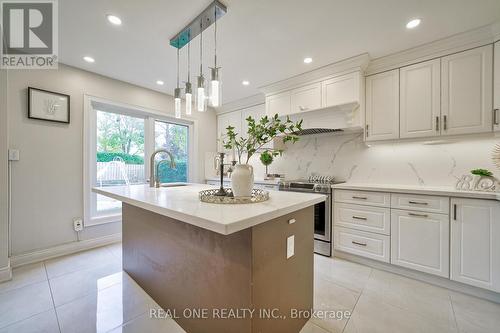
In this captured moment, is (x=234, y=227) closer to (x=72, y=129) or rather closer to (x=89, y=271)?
(x=89, y=271)

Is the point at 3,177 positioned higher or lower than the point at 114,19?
lower

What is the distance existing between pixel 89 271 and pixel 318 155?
10.9 feet

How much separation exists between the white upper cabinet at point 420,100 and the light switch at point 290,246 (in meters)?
2.02

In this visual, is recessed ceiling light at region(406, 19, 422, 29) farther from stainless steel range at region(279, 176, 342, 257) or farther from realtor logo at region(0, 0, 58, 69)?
realtor logo at region(0, 0, 58, 69)

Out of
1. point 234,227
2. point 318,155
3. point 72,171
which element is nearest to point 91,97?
point 72,171

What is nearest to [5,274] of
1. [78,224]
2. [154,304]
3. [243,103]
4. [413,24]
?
[78,224]

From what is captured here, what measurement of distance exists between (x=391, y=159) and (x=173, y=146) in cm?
356

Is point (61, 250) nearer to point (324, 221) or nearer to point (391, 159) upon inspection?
point (324, 221)

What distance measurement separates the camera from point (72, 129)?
270 centimetres

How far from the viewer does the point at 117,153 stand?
320 centimetres

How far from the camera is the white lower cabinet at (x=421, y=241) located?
195 cm

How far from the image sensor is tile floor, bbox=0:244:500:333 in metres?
1.46

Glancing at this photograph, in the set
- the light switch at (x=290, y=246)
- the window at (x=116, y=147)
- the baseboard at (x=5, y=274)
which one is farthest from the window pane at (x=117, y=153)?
the light switch at (x=290, y=246)

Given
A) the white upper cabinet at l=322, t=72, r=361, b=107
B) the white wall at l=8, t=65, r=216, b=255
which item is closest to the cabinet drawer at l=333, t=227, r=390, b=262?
the white upper cabinet at l=322, t=72, r=361, b=107
